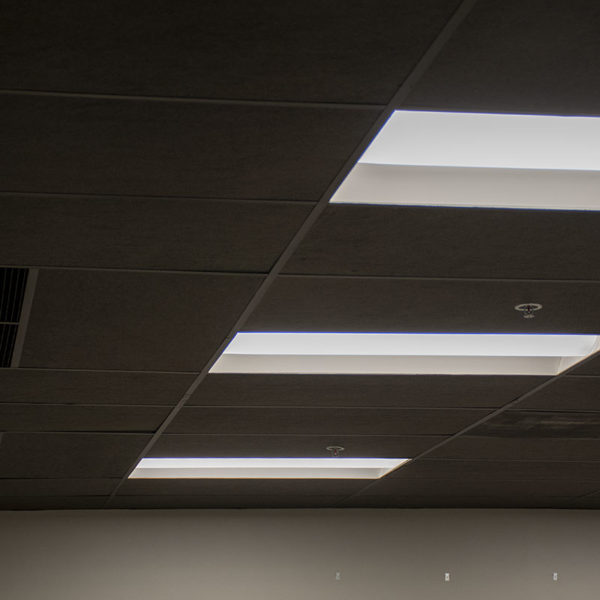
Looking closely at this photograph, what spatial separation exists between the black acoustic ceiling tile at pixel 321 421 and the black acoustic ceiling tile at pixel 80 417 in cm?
18

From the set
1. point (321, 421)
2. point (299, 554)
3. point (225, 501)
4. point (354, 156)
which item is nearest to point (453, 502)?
point (299, 554)

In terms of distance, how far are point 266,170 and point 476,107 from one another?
23.8 inches

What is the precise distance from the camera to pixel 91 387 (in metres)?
5.15

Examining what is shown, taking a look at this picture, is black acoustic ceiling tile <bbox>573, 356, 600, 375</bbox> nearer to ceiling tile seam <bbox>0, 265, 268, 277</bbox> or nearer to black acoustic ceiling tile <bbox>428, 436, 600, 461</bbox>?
black acoustic ceiling tile <bbox>428, 436, 600, 461</bbox>

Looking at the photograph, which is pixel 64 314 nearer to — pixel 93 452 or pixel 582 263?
pixel 582 263

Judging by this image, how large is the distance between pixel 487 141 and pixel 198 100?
991mm

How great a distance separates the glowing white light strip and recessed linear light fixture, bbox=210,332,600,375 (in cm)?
178

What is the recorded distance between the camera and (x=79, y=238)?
3.33 metres

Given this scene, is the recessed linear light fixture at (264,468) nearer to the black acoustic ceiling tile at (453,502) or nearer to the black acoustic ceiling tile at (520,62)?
the black acoustic ceiling tile at (453,502)

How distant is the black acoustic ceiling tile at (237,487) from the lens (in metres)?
7.74

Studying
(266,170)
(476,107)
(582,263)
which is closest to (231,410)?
(582,263)

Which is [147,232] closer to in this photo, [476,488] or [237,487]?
[237,487]

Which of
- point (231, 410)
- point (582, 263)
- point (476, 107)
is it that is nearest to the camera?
point (476, 107)

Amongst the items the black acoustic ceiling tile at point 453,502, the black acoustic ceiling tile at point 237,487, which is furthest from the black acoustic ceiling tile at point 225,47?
the black acoustic ceiling tile at point 453,502
